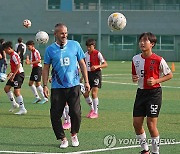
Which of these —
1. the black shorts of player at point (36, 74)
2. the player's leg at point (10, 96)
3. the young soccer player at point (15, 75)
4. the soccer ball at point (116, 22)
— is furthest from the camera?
the black shorts of player at point (36, 74)

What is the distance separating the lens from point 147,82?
782 centimetres

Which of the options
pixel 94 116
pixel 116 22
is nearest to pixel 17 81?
pixel 94 116

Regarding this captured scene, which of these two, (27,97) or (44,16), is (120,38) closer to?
(44,16)

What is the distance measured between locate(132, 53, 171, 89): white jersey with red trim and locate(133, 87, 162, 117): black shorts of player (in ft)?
0.32

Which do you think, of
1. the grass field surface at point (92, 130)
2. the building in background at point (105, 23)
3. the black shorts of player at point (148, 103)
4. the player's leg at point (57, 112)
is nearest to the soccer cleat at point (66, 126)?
the grass field surface at point (92, 130)

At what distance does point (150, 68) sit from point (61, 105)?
1.97 meters

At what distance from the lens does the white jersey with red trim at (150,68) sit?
7945 mm

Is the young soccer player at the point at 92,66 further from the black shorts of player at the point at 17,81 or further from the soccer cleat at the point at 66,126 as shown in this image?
the black shorts of player at the point at 17,81

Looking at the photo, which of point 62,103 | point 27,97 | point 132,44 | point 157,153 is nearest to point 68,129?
point 62,103

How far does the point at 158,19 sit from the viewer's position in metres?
61.6

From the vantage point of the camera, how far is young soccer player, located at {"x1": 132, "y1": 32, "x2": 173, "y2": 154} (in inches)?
312

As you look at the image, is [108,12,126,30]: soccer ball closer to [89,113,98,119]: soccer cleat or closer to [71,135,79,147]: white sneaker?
[89,113,98,119]: soccer cleat

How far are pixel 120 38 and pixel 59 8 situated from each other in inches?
346

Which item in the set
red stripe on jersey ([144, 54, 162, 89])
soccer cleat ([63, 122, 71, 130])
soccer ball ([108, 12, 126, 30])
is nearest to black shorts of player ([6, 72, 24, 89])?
soccer cleat ([63, 122, 71, 130])
